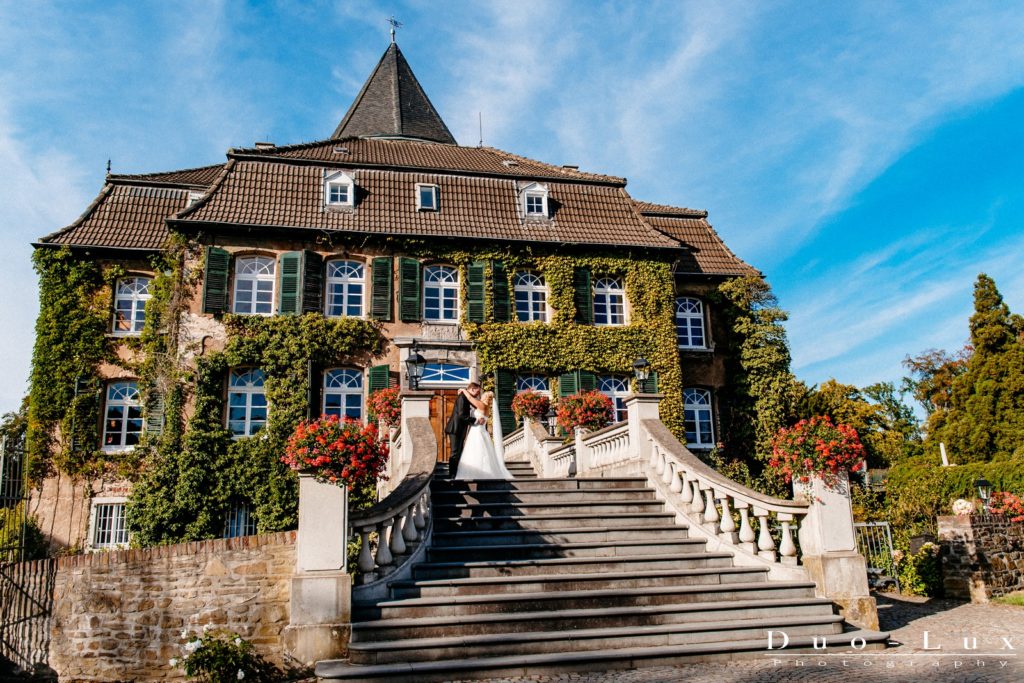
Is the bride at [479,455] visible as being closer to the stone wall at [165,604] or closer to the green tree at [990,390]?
the stone wall at [165,604]

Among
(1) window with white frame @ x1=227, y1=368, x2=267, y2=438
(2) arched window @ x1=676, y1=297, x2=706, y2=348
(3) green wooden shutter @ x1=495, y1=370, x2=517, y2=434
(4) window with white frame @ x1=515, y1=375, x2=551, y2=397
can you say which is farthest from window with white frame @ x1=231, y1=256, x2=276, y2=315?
(2) arched window @ x1=676, y1=297, x2=706, y2=348

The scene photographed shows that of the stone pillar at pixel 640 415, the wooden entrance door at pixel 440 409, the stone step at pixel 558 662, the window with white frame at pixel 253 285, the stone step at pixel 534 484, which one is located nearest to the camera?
the stone step at pixel 558 662

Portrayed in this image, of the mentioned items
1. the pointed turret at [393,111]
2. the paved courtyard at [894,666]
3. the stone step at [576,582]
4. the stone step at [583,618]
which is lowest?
the paved courtyard at [894,666]

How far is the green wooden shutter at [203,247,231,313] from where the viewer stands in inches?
735

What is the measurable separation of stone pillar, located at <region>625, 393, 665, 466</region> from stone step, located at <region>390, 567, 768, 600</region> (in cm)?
280

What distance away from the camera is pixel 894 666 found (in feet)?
22.3

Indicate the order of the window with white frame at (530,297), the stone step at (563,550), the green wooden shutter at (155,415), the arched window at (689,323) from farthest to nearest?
the arched window at (689,323) → the window with white frame at (530,297) → the green wooden shutter at (155,415) → the stone step at (563,550)

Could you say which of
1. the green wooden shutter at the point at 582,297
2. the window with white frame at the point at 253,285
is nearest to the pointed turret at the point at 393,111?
the window with white frame at the point at 253,285

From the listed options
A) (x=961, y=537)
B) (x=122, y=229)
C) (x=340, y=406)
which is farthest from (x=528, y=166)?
(x=961, y=537)

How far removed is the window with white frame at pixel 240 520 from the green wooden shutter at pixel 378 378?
3.91 m

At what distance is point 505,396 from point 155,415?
8.21 m

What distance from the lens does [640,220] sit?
72.2 feet

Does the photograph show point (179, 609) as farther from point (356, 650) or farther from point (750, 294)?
point (750, 294)

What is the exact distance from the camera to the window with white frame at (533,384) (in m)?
19.9
